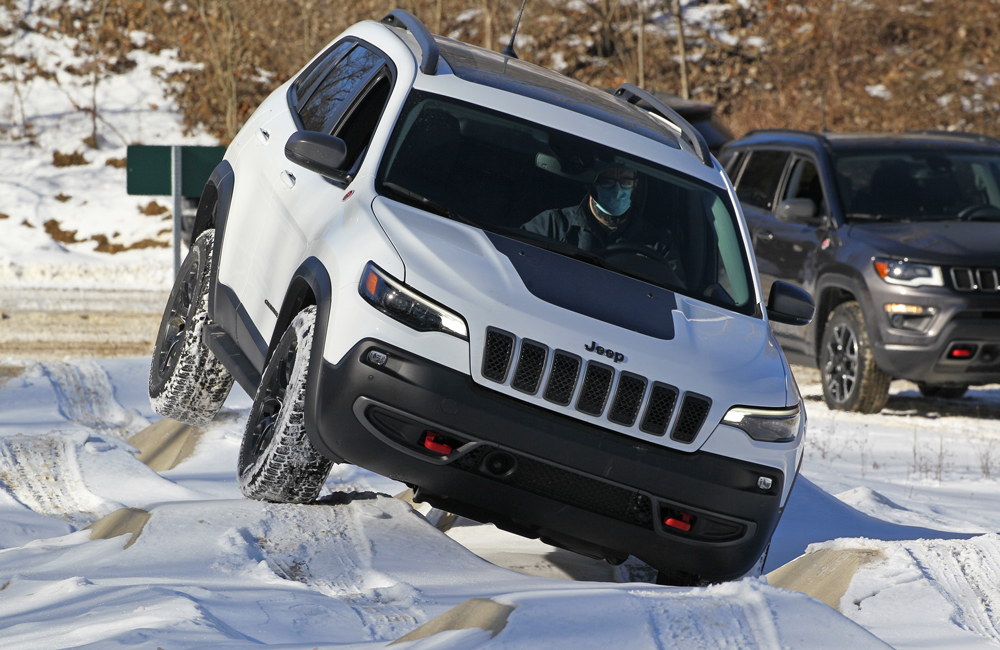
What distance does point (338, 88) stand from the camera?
5.27 meters

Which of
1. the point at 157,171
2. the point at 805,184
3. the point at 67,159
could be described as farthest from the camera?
the point at 67,159

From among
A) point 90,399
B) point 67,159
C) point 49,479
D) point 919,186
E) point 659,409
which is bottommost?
point 67,159

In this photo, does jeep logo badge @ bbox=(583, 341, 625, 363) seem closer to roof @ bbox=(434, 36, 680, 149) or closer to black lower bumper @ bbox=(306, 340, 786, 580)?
black lower bumper @ bbox=(306, 340, 786, 580)

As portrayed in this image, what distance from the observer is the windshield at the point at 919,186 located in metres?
8.48

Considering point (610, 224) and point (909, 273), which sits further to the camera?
point (909, 273)

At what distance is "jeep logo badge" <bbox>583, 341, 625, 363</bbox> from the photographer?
11.9 ft

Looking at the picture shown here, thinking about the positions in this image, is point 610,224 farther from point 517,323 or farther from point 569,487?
point 569,487

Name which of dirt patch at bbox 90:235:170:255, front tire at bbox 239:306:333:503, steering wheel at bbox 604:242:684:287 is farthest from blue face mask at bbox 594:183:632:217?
dirt patch at bbox 90:235:170:255

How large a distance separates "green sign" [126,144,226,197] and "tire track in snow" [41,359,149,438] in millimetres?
2465

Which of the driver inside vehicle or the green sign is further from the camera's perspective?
the green sign

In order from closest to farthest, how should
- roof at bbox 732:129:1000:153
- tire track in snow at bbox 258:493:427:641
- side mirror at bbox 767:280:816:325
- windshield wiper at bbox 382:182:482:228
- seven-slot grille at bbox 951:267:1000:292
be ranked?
tire track in snow at bbox 258:493:427:641, windshield wiper at bbox 382:182:482:228, side mirror at bbox 767:280:816:325, seven-slot grille at bbox 951:267:1000:292, roof at bbox 732:129:1000:153

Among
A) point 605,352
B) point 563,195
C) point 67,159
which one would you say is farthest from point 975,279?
point 67,159

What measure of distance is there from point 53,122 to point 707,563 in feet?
53.1

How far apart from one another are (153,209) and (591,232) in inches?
462
